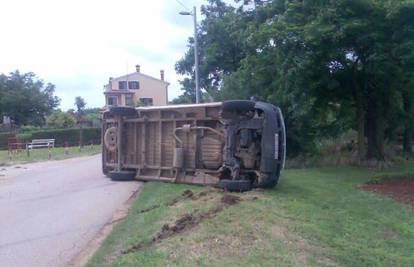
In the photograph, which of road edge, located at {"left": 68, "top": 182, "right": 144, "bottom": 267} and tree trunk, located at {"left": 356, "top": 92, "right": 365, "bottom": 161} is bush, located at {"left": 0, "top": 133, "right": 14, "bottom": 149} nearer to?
tree trunk, located at {"left": 356, "top": 92, "right": 365, "bottom": 161}

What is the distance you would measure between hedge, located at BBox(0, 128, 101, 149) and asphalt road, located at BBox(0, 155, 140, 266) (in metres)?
35.1

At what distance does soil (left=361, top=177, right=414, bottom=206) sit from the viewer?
1427cm

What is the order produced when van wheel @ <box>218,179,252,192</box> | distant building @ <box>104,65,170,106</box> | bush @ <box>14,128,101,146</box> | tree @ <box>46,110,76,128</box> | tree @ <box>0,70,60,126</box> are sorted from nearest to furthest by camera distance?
van wheel @ <box>218,179,252,192</box> < bush @ <box>14,128,101,146</box> < tree @ <box>46,110,76,128</box> < tree @ <box>0,70,60,126</box> < distant building @ <box>104,65,170,106</box>

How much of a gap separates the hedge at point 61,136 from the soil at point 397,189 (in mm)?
41982

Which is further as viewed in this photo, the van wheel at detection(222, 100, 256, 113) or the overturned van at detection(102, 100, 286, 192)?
the van wheel at detection(222, 100, 256, 113)

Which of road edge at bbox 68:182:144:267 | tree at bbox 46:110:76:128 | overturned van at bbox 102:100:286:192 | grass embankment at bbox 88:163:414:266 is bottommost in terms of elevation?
road edge at bbox 68:182:144:267

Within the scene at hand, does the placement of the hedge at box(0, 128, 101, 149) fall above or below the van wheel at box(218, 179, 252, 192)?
above

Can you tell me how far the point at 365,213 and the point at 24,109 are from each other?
72522 millimetres

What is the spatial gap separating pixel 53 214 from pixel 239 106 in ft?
17.2

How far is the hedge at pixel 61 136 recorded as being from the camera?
54125 millimetres

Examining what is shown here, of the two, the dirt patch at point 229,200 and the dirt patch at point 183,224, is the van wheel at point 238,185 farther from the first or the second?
the dirt patch at point 183,224

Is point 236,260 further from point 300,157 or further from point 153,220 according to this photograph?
point 300,157

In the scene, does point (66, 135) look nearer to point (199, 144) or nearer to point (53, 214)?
point (199, 144)

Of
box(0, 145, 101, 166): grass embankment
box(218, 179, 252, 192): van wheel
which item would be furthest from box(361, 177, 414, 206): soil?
box(0, 145, 101, 166): grass embankment
